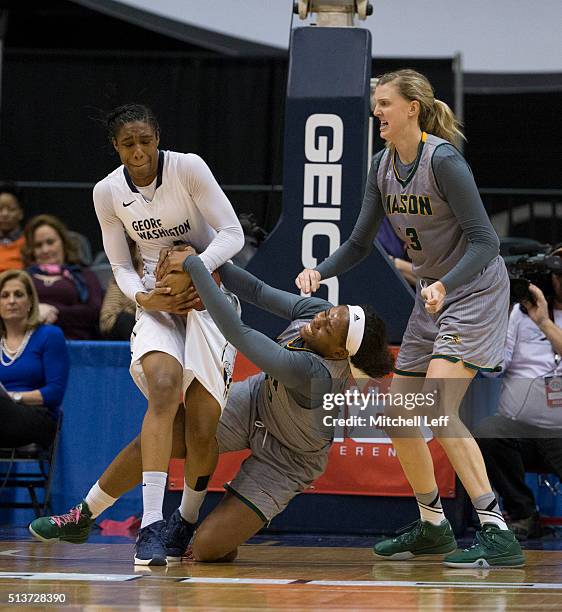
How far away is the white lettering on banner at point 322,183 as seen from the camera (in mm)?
5316

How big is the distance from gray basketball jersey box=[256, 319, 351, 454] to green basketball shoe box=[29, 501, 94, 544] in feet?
2.41

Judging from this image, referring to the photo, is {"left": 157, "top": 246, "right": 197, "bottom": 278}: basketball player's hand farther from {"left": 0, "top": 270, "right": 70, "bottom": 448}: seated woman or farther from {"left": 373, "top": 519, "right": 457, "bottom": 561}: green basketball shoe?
{"left": 0, "top": 270, "right": 70, "bottom": 448}: seated woman

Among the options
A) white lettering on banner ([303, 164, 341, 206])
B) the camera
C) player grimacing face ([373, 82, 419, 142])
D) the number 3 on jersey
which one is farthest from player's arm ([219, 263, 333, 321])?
the camera

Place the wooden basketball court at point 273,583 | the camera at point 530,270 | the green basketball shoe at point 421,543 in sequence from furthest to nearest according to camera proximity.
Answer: the camera at point 530,270
the green basketball shoe at point 421,543
the wooden basketball court at point 273,583

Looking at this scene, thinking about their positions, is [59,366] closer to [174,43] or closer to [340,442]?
[340,442]

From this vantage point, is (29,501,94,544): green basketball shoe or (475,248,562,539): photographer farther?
(475,248,562,539): photographer

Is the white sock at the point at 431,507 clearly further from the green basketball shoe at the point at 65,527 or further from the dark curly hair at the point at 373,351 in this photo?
the green basketball shoe at the point at 65,527

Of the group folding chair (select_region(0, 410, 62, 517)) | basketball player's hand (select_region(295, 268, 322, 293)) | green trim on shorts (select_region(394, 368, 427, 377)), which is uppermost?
basketball player's hand (select_region(295, 268, 322, 293))

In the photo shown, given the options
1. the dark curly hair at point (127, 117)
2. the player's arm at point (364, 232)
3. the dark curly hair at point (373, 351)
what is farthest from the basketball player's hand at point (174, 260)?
the dark curly hair at point (373, 351)

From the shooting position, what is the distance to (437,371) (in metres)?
4.11

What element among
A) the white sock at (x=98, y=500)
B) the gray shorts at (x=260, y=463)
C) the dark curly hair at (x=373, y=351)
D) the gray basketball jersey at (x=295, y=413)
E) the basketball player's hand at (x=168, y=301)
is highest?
the basketball player's hand at (x=168, y=301)

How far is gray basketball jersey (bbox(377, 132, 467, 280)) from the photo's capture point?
13.8 feet

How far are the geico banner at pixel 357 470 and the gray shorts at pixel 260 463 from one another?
2.92ft

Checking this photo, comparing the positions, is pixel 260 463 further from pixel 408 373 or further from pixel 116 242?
pixel 116 242
